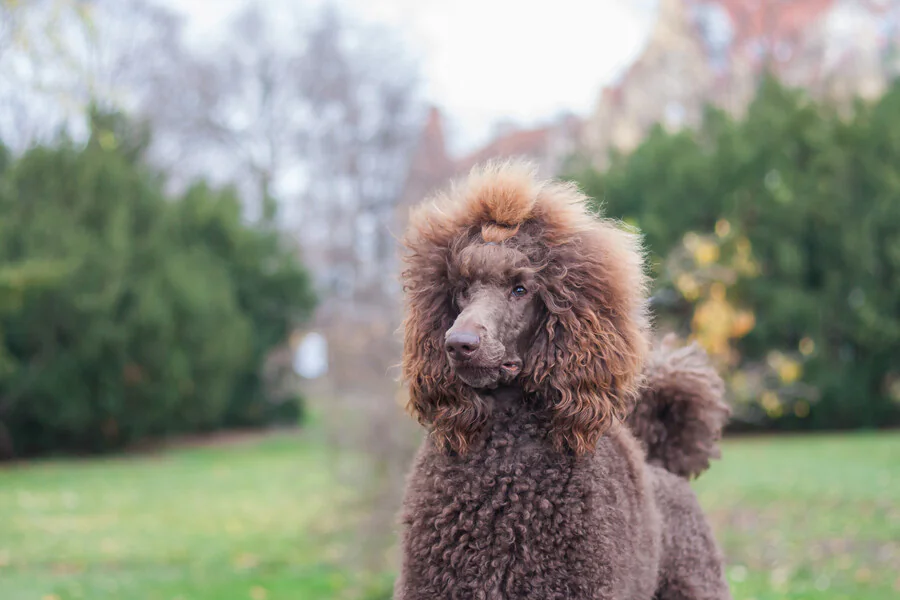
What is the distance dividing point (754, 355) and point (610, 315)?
1458 cm

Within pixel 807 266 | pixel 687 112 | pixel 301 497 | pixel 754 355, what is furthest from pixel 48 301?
pixel 687 112

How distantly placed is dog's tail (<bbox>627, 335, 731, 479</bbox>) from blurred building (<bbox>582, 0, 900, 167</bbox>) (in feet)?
73.2

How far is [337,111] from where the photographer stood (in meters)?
32.8

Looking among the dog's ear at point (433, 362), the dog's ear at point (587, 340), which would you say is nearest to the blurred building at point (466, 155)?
the dog's ear at point (433, 362)

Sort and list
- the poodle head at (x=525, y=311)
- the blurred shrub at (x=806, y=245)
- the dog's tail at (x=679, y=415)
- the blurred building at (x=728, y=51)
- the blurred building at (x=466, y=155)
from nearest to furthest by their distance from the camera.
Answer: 1. the poodle head at (x=525, y=311)
2. the dog's tail at (x=679, y=415)
3. the blurred shrub at (x=806, y=245)
4. the blurred building at (x=728, y=51)
5. the blurred building at (x=466, y=155)

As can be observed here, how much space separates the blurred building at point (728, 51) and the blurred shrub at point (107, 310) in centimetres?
1274

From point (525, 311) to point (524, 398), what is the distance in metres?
0.27

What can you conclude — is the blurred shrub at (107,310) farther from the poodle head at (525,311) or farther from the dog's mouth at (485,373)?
the dog's mouth at (485,373)

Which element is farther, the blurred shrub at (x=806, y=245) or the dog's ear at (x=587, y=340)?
the blurred shrub at (x=806, y=245)

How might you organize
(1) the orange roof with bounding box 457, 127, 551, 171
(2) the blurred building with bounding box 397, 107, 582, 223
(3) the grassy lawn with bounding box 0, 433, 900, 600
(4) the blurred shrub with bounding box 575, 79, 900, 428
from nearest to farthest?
(3) the grassy lawn with bounding box 0, 433, 900, 600
(4) the blurred shrub with bounding box 575, 79, 900, 428
(2) the blurred building with bounding box 397, 107, 582, 223
(1) the orange roof with bounding box 457, 127, 551, 171

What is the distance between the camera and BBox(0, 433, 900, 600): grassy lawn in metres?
7.06

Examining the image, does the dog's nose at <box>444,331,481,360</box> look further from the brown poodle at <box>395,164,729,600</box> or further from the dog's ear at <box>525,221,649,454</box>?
the dog's ear at <box>525,221,649,454</box>

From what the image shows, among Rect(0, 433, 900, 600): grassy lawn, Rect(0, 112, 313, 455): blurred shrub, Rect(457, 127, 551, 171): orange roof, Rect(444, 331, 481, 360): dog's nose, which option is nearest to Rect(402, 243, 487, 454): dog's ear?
Rect(444, 331, 481, 360): dog's nose

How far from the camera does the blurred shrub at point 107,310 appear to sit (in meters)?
15.6
